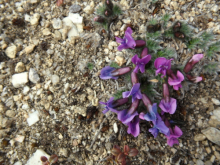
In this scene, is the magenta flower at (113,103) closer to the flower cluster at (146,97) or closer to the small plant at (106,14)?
the flower cluster at (146,97)

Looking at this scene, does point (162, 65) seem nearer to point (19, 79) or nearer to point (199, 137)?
point (199, 137)

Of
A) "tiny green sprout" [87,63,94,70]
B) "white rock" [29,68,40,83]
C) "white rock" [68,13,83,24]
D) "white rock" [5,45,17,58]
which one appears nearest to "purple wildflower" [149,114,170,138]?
"tiny green sprout" [87,63,94,70]

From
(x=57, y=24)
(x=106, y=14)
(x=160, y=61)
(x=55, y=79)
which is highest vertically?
(x=106, y=14)

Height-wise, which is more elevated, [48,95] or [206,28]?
[206,28]

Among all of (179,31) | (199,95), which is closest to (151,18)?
(179,31)

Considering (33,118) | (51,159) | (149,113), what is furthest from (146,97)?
(33,118)

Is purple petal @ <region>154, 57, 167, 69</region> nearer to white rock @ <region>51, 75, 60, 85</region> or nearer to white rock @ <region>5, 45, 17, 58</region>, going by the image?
white rock @ <region>51, 75, 60, 85</region>

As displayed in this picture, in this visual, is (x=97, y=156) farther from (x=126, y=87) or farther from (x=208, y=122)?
(x=208, y=122)
